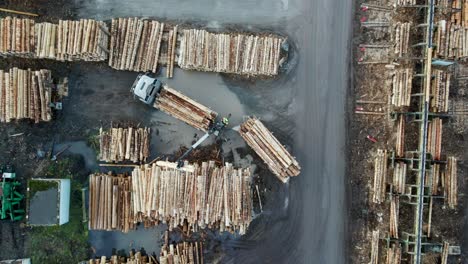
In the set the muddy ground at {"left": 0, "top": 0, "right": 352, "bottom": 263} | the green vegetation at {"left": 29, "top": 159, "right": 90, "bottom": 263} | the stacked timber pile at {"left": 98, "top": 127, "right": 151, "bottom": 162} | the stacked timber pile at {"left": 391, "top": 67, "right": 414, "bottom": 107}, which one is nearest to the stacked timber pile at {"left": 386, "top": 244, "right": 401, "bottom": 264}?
the muddy ground at {"left": 0, "top": 0, "right": 352, "bottom": 263}

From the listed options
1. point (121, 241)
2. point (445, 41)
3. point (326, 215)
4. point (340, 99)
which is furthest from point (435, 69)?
point (121, 241)

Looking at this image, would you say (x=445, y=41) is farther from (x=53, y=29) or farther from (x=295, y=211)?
(x=53, y=29)

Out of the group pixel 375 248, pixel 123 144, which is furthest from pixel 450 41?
pixel 123 144

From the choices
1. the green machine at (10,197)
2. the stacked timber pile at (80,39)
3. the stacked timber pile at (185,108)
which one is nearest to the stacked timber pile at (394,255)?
the stacked timber pile at (185,108)

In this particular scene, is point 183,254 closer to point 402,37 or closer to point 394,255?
point 394,255

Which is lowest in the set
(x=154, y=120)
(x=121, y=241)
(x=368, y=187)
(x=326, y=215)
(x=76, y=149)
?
(x=121, y=241)
